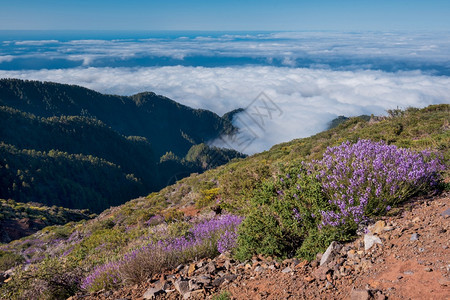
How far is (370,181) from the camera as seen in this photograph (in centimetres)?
366

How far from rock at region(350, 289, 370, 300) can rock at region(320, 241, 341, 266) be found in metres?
0.70

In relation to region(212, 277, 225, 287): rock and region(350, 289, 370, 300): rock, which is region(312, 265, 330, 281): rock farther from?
region(212, 277, 225, 287): rock

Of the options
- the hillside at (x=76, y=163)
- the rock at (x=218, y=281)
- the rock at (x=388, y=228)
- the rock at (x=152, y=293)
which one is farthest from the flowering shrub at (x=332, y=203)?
the hillside at (x=76, y=163)

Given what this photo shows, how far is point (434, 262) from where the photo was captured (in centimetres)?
257

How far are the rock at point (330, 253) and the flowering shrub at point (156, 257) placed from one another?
1.49 metres

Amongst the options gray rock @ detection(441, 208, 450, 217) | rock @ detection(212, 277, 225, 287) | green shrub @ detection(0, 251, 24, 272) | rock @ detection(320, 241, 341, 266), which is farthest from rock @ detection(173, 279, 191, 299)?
green shrub @ detection(0, 251, 24, 272)

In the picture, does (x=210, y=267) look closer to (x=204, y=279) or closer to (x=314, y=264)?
(x=204, y=279)

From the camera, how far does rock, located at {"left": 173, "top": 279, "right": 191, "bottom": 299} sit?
3.36 m

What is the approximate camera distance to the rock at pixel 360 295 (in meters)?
2.33

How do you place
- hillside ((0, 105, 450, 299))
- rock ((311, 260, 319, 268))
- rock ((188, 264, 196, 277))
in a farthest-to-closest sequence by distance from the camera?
1. rock ((188, 264, 196, 277))
2. hillside ((0, 105, 450, 299))
3. rock ((311, 260, 319, 268))

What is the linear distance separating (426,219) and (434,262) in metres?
0.95

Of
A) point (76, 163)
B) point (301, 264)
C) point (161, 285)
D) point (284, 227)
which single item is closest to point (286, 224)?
point (284, 227)

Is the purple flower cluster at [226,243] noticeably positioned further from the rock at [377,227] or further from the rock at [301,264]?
the rock at [377,227]

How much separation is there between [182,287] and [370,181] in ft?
8.76
